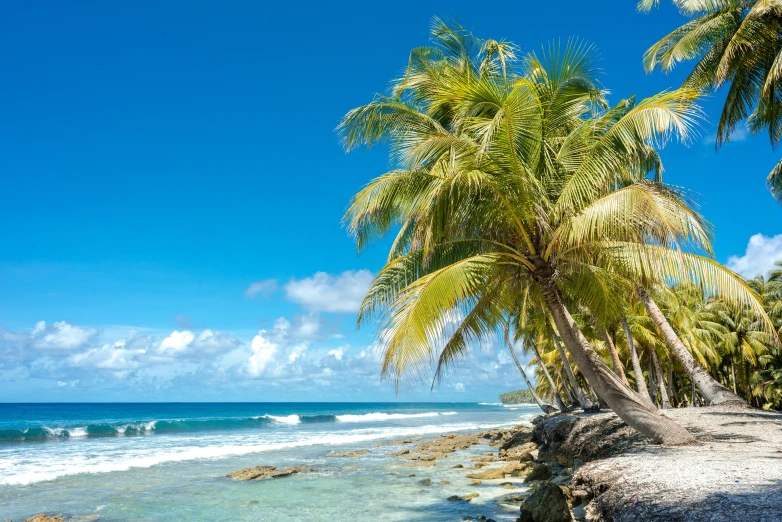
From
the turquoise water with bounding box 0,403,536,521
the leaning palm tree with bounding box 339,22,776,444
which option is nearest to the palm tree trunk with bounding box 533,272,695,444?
the leaning palm tree with bounding box 339,22,776,444

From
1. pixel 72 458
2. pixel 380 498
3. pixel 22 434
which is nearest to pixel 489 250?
pixel 380 498

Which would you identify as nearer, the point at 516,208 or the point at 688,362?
the point at 516,208

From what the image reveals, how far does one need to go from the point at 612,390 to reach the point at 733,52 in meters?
7.50

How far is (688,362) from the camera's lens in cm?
1277

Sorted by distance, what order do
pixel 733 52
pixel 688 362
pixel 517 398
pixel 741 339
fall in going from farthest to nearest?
pixel 517 398 → pixel 741 339 → pixel 688 362 → pixel 733 52

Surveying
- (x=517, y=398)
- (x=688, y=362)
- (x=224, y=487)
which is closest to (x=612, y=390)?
(x=688, y=362)

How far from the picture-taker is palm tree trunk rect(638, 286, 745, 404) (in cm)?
1261

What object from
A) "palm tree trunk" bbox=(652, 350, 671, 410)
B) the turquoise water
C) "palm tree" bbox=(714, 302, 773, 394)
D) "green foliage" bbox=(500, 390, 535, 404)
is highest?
"palm tree" bbox=(714, 302, 773, 394)

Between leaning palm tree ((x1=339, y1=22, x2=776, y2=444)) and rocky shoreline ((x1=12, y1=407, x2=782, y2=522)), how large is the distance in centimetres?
126

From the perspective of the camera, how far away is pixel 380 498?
1164cm

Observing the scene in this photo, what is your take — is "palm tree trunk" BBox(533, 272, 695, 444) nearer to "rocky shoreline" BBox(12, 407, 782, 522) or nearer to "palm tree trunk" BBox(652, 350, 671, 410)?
"rocky shoreline" BBox(12, 407, 782, 522)

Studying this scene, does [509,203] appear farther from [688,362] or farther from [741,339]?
[741,339]

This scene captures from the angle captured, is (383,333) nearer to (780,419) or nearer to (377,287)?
(377,287)

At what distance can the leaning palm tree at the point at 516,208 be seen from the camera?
6.68m
